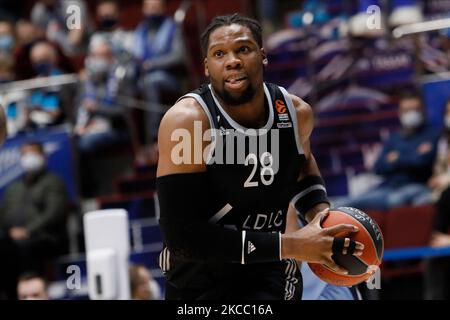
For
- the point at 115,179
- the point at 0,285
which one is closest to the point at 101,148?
the point at 115,179

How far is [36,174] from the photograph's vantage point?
8062 mm

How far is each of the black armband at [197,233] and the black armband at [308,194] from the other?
490mm

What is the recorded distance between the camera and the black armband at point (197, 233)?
11.6ft

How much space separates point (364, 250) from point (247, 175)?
0.52 metres

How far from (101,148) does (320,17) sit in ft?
9.02

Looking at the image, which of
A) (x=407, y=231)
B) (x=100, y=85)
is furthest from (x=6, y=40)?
(x=407, y=231)

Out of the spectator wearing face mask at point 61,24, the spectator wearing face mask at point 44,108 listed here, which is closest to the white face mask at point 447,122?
the spectator wearing face mask at point 44,108

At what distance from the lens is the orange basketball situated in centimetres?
363

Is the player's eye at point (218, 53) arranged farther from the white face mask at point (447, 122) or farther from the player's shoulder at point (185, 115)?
the white face mask at point (447, 122)

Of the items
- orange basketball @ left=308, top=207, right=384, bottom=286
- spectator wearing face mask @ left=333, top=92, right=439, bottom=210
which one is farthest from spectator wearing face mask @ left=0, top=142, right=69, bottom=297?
orange basketball @ left=308, top=207, right=384, bottom=286

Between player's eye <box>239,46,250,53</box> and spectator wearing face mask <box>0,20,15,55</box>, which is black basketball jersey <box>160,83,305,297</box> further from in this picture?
spectator wearing face mask <box>0,20,15,55</box>

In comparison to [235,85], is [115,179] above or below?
below

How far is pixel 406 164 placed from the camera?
24.3 ft

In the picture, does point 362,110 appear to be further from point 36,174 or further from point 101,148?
point 36,174
